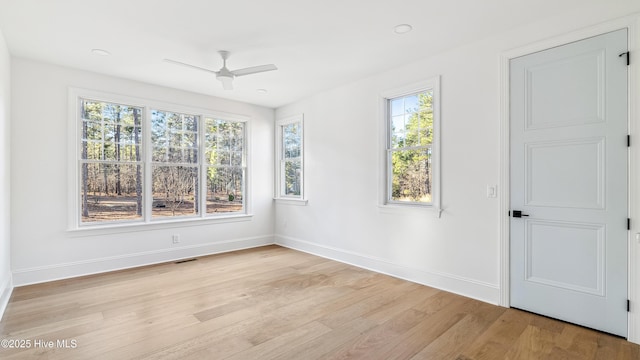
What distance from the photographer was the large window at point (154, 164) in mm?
4398

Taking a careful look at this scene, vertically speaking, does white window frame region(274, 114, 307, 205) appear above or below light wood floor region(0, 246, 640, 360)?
above

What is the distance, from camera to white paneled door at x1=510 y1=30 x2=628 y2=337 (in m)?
2.58

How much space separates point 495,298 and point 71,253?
5.06m

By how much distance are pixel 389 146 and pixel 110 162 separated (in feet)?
12.8

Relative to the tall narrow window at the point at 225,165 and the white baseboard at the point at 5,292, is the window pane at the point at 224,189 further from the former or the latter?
the white baseboard at the point at 5,292

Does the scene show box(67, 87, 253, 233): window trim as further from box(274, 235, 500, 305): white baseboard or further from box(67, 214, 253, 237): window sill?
box(274, 235, 500, 305): white baseboard

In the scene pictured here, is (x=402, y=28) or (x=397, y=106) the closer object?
(x=402, y=28)

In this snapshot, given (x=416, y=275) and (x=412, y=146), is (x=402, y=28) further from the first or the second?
(x=416, y=275)

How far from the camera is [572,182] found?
110 inches

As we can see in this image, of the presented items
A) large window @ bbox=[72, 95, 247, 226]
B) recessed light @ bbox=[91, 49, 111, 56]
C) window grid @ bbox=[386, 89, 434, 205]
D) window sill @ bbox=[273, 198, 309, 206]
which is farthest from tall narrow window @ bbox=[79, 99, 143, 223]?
window grid @ bbox=[386, 89, 434, 205]

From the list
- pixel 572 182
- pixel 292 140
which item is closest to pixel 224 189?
pixel 292 140

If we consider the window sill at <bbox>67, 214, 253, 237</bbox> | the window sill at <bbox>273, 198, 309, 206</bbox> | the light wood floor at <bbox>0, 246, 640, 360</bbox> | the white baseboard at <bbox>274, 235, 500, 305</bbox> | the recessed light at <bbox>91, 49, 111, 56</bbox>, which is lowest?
the light wood floor at <bbox>0, 246, 640, 360</bbox>

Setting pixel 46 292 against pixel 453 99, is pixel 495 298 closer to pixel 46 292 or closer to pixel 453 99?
pixel 453 99

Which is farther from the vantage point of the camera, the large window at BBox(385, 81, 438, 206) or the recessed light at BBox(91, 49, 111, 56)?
the large window at BBox(385, 81, 438, 206)
